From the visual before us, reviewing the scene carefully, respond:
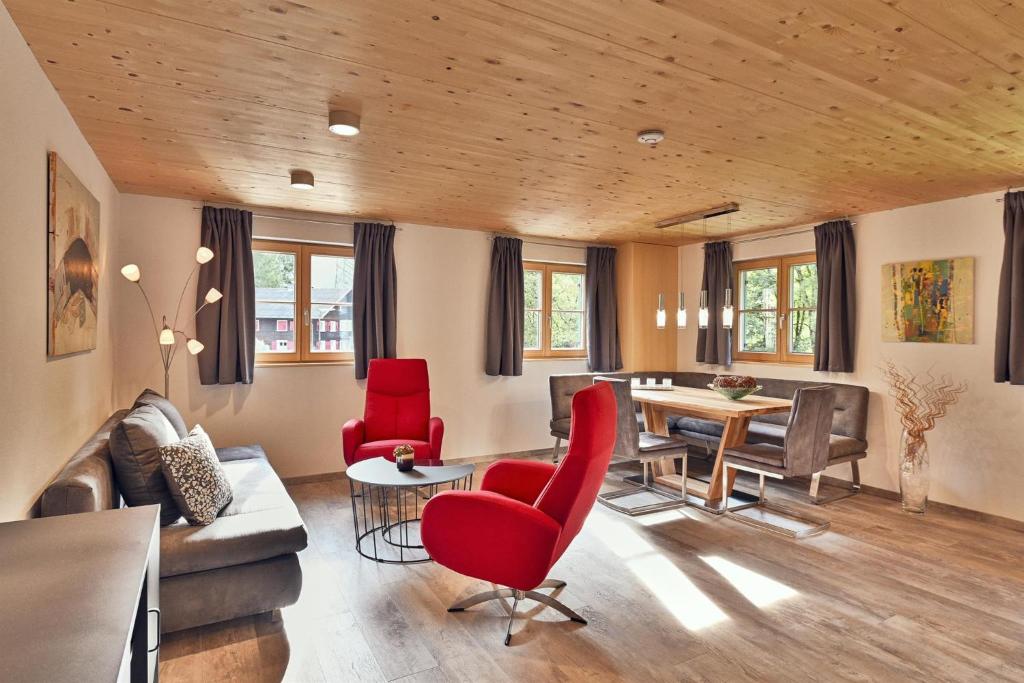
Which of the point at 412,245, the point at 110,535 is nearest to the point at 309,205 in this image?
the point at 412,245

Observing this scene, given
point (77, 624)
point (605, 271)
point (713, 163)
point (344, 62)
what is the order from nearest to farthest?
point (77, 624) → point (344, 62) → point (713, 163) → point (605, 271)

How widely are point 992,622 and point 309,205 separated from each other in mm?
5072

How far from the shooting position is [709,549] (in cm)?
362

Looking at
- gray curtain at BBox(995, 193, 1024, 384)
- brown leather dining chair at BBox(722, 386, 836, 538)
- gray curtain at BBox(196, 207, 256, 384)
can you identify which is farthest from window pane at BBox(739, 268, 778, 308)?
gray curtain at BBox(196, 207, 256, 384)

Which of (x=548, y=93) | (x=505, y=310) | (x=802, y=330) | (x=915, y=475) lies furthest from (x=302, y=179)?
(x=915, y=475)

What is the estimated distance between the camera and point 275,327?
5.17 metres

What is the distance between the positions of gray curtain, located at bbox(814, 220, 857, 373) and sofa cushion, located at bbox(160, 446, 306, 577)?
4.57m

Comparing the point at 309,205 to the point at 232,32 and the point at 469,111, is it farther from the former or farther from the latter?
the point at 232,32

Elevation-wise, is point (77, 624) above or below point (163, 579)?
above

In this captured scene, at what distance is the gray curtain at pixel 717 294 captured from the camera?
6.24 meters

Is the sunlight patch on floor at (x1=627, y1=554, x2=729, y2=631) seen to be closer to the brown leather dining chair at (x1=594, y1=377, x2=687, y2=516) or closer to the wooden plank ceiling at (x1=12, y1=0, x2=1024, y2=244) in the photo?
the brown leather dining chair at (x1=594, y1=377, x2=687, y2=516)

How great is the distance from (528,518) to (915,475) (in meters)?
3.55

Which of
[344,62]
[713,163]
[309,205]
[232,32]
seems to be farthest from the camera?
[309,205]

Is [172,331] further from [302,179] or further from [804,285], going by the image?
[804,285]
